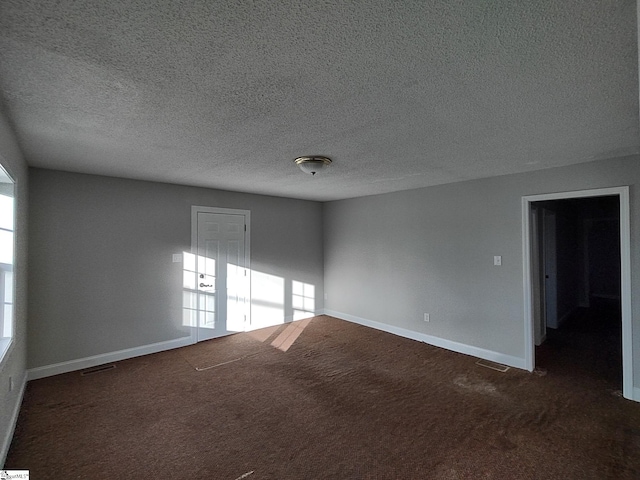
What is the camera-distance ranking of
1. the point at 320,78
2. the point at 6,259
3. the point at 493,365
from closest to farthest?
the point at 320,78 → the point at 6,259 → the point at 493,365

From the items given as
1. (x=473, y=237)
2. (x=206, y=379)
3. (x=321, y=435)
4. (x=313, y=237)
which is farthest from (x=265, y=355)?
(x=473, y=237)

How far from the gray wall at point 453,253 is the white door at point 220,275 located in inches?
Answer: 74.4

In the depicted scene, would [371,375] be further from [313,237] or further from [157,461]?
[313,237]

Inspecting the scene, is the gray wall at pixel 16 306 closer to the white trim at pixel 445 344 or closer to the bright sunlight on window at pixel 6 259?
the bright sunlight on window at pixel 6 259

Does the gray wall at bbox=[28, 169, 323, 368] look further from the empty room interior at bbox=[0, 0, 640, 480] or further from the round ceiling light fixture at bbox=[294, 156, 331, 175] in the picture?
the round ceiling light fixture at bbox=[294, 156, 331, 175]

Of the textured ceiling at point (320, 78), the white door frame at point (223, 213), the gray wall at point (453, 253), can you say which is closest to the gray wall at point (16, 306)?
the textured ceiling at point (320, 78)

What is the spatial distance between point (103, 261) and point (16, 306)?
1.22m

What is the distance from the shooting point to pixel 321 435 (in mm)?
2348

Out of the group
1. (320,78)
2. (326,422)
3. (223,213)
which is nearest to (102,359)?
(223,213)

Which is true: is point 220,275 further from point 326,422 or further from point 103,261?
point 326,422

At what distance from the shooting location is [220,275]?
4738 millimetres

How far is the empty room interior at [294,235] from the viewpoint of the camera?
1.25 meters

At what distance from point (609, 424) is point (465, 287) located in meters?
1.88

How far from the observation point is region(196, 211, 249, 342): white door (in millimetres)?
4547
